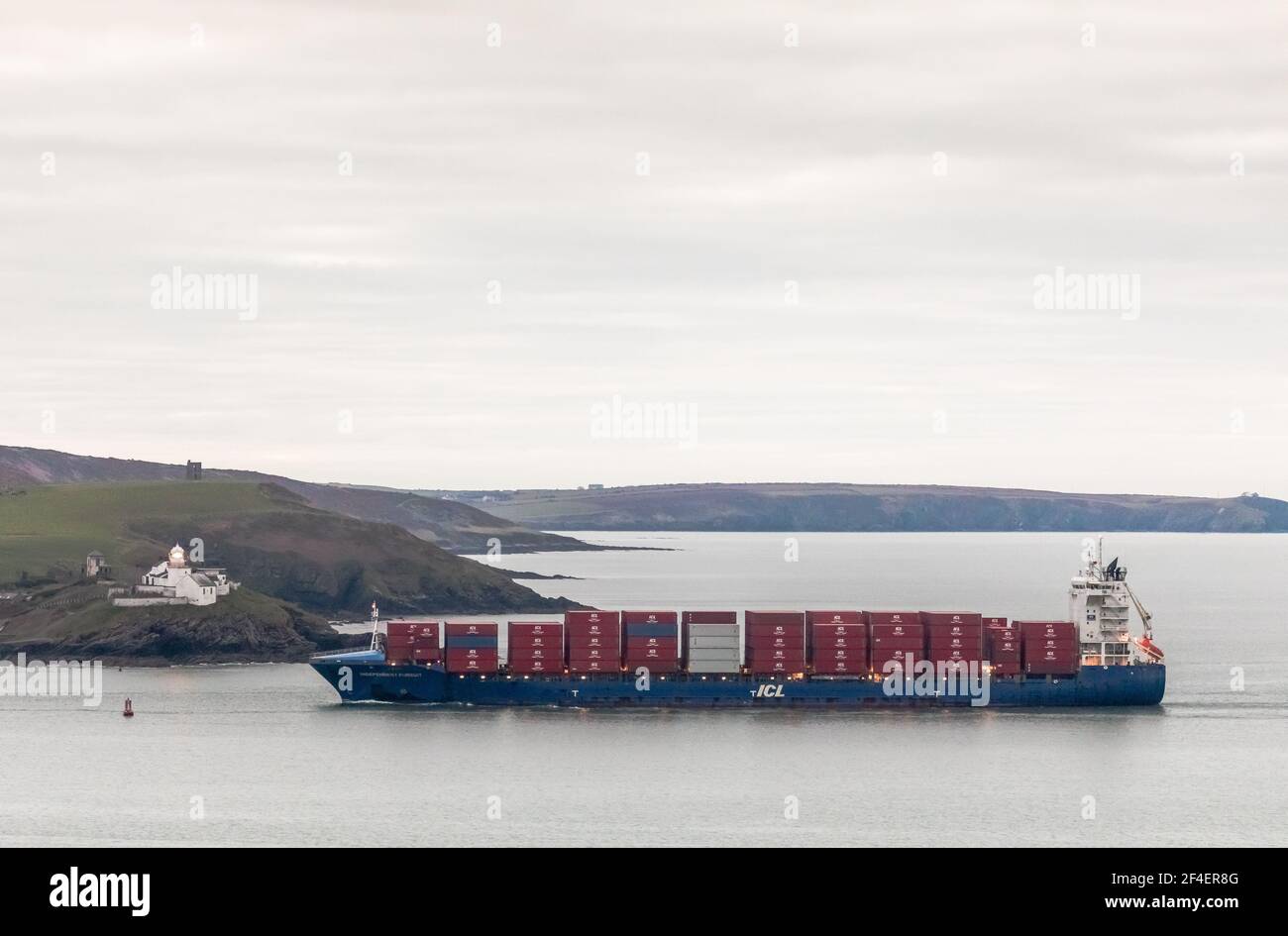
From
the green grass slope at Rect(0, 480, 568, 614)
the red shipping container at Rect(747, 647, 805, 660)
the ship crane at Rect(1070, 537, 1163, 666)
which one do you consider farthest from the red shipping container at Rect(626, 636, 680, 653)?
the green grass slope at Rect(0, 480, 568, 614)

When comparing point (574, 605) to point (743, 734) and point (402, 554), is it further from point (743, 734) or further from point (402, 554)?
point (743, 734)

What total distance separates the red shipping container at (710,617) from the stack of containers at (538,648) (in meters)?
7.99

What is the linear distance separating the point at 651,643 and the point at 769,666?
724 centimetres

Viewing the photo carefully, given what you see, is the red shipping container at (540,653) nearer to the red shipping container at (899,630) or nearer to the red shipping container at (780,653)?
the red shipping container at (780,653)

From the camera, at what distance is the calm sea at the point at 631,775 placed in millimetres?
64250

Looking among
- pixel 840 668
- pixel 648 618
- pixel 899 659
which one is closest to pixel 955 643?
pixel 899 659

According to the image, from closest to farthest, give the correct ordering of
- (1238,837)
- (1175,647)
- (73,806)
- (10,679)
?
1. (1238,837)
2. (73,806)
3. (10,679)
4. (1175,647)

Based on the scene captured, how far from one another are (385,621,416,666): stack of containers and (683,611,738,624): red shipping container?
672 inches

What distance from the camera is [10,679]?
116125 mm

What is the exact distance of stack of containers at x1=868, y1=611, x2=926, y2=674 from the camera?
323ft

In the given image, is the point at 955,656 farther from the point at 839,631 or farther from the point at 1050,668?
the point at 839,631

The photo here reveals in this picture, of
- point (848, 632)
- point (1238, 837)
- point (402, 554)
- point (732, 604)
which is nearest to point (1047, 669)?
point (848, 632)

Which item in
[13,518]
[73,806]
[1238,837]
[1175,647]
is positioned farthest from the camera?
[13,518]

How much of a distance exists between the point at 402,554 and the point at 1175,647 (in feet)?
297
